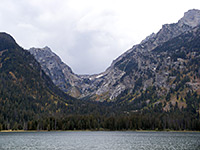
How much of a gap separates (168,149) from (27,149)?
54.8 m

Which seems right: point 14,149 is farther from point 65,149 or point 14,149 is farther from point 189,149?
point 189,149

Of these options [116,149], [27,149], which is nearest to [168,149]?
[116,149]

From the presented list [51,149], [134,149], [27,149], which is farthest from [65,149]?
[134,149]

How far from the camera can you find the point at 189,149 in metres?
A: 86.2

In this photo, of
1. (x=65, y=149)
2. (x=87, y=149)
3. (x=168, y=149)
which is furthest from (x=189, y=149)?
(x=65, y=149)

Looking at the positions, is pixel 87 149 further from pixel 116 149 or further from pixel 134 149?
pixel 134 149

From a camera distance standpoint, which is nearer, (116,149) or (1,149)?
(1,149)

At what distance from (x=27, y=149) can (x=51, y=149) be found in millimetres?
9040

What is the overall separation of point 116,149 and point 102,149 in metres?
5.74

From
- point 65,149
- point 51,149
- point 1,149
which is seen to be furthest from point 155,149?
point 1,149

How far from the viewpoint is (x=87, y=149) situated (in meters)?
89.4

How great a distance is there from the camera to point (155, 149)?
89.4 m

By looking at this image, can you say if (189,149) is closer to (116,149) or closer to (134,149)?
(134,149)

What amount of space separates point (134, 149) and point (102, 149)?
507 inches
